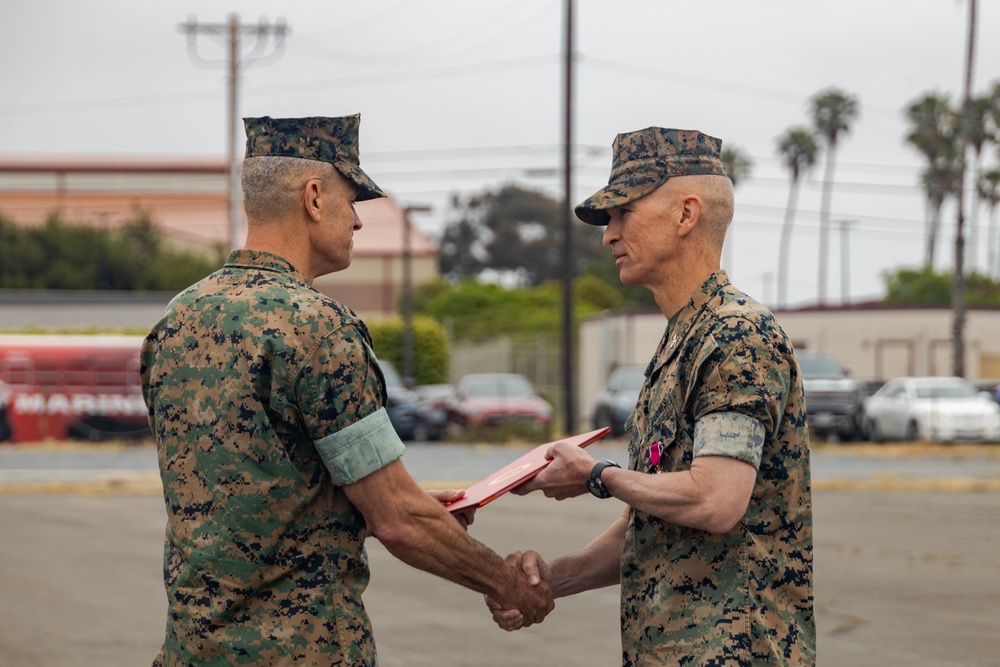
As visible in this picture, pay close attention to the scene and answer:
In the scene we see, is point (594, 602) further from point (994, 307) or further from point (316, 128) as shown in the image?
point (994, 307)

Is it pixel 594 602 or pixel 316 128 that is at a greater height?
pixel 316 128

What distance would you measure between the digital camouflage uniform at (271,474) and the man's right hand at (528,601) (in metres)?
0.67

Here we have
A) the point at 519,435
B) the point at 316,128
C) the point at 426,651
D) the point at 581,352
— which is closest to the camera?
the point at 316,128

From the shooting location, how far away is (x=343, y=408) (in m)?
3.22

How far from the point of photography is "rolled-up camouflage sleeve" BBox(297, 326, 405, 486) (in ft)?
10.5

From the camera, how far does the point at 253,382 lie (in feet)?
Result: 10.7

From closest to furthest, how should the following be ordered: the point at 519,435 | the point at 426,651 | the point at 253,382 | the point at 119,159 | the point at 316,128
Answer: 1. the point at 253,382
2. the point at 316,128
3. the point at 426,651
4. the point at 519,435
5. the point at 119,159

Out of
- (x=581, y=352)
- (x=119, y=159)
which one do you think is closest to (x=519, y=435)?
(x=581, y=352)

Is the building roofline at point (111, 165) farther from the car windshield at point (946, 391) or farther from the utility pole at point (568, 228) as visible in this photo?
the car windshield at point (946, 391)

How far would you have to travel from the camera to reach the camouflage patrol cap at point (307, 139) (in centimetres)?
350

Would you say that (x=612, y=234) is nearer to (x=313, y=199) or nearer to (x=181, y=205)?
(x=313, y=199)

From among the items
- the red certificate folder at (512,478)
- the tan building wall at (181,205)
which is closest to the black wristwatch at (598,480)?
the red certificate folder at (512,478)

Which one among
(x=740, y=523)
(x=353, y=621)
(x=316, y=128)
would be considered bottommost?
(x=353, y=621)

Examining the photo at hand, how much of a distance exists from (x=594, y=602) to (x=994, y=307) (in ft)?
122
